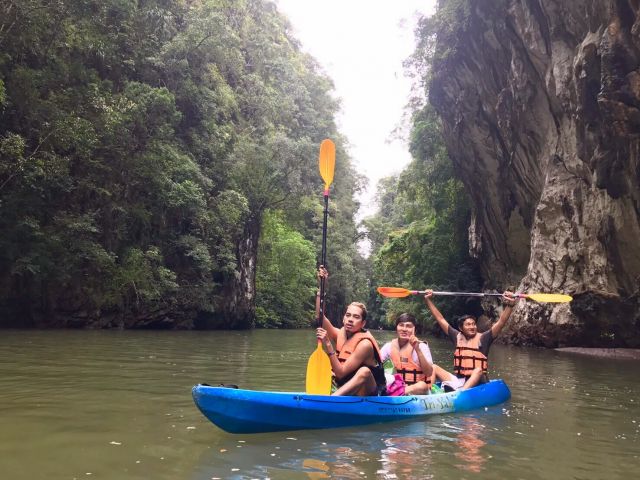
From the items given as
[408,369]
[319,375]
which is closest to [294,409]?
[319,375]

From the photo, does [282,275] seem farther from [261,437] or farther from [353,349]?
[261,437]

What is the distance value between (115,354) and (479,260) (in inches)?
638

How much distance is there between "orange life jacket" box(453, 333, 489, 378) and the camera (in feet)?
23.3

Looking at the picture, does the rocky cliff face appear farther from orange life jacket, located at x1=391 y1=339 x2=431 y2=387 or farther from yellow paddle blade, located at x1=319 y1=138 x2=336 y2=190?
orange life jacket, located at x1=391 y1=339 x2=431 y2=387

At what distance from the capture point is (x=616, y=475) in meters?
3.87

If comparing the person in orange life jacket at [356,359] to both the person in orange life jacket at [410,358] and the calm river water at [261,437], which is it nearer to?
the calm river water at [261,437]

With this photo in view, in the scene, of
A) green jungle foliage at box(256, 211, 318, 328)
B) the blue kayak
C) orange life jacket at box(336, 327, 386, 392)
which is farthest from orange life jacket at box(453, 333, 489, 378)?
green jungle foliage at box(256, 211, 318, 328)

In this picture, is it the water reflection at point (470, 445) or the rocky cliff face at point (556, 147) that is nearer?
the water reflection at point (470, 445)

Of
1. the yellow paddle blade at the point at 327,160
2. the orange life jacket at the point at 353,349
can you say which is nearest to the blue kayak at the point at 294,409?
the orange life jacket at the point at 353,349

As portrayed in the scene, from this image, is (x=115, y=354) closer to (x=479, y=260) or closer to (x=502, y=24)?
(x=502, y=24)

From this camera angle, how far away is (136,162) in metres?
19.2

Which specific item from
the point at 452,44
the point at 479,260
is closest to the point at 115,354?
the point at 452,44

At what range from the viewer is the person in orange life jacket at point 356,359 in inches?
205

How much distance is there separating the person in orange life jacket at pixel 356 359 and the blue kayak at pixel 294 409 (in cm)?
14
